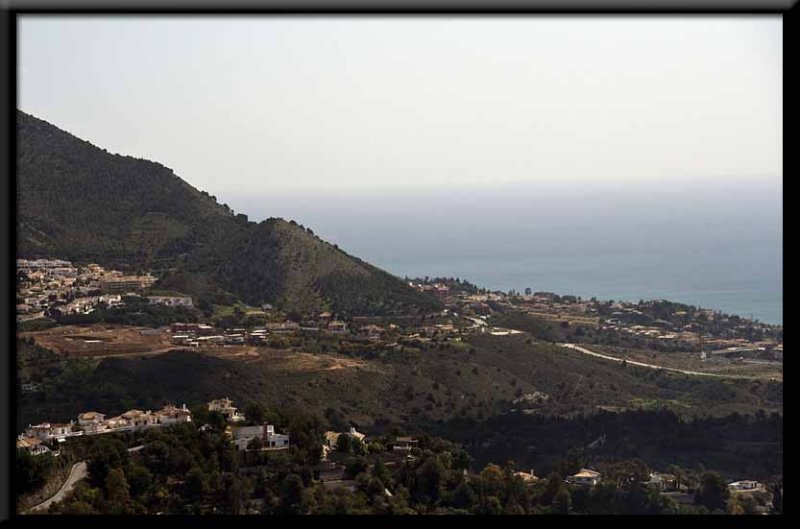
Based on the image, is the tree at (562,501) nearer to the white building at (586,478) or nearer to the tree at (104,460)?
the white building at (586,478)

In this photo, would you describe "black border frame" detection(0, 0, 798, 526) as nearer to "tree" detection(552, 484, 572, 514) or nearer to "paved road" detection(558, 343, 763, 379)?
"tree" detection(552, 484, 572, 514)

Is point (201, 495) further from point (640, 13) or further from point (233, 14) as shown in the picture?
point (640, 13)

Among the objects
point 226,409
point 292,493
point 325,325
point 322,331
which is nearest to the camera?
point 292,493

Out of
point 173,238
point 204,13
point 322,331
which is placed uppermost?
point 204,13

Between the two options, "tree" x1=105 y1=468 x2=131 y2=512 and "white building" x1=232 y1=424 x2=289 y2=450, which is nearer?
"tree" x1=105 y1=468 x2=131 y2=512

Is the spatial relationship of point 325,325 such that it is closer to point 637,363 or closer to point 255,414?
point 637,363

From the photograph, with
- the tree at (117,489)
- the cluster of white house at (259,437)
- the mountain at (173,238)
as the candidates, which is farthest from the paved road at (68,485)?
the mountain at (173,238)

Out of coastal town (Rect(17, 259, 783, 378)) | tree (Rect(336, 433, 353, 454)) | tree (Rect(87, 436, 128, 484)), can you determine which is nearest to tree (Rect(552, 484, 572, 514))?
tree (Rect(336, 433, 353, 454))

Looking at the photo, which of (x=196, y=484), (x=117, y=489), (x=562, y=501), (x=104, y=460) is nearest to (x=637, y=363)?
(x=562, y=501)
